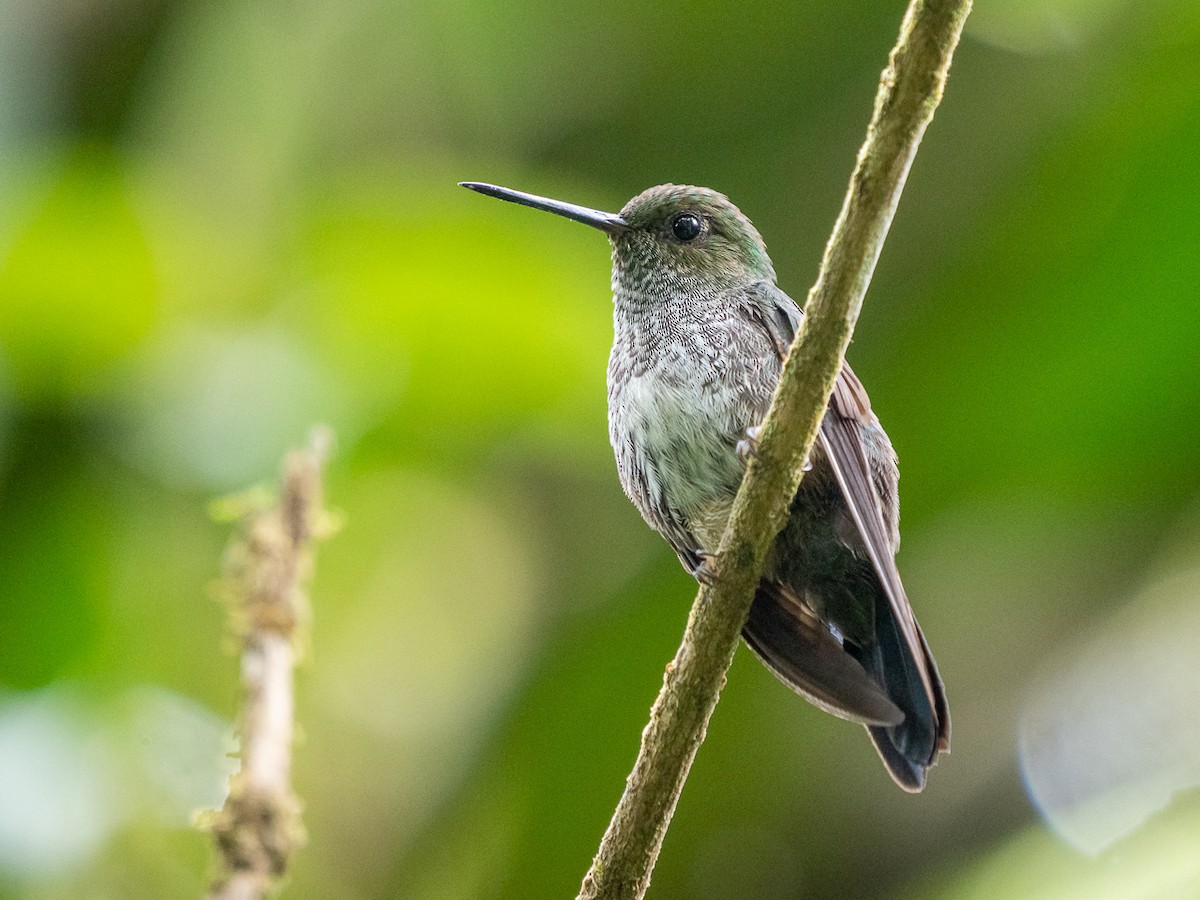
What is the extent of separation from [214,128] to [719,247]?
2.34m


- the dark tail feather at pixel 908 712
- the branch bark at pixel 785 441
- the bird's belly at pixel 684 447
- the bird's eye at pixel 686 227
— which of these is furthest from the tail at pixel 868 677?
the bird's eye at pixel 686 227

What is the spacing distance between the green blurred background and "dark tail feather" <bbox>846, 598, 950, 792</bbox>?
1.19 feet

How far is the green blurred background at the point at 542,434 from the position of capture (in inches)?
147

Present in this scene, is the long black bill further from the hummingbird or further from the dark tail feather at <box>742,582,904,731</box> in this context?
the dark tail feather at <box>742,582,904,731</box>

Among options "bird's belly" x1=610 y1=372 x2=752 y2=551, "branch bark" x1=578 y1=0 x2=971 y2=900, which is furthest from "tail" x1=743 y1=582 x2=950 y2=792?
"branch bark" x1=578 y1=0 x2=971 y2=900

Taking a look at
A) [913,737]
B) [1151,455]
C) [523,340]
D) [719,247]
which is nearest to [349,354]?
[523,340]

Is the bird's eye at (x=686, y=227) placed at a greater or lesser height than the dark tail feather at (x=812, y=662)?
greater

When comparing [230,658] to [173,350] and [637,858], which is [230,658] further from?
[637,858]

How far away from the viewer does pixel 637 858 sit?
227 cm

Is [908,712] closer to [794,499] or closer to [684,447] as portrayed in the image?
[794,499]

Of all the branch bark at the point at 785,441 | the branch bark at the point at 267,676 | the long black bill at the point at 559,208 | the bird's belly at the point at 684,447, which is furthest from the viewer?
the long black bill at the point at 559,208

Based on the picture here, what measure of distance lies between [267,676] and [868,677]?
4.33 ft

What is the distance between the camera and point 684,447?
3023mm

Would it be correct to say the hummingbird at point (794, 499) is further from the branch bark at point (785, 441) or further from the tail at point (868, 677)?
the branch bark at point (785, 441)
